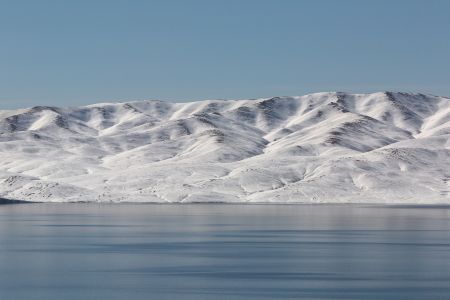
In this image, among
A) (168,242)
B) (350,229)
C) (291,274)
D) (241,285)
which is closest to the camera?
(241,285)

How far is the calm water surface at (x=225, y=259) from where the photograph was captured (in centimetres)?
6588

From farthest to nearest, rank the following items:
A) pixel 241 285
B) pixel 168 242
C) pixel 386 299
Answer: pixel 168 242 < pixel 241 285 < pixel 386 299

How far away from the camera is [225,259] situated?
8581 cm

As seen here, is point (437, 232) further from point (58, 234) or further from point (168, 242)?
point (58, 234)

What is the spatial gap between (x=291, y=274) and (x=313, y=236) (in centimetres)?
3654

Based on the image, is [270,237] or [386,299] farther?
[270,237]

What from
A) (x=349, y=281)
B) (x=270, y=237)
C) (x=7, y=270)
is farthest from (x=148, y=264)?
(x=270, y=237)

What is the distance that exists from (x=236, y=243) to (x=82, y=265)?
83.2ft

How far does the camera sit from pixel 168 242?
10250cm

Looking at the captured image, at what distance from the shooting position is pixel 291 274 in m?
74.7

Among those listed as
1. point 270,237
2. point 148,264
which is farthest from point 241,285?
point 270,237

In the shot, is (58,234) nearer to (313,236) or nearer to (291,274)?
(313,236)

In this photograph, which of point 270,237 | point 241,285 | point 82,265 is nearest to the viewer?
point 241,285

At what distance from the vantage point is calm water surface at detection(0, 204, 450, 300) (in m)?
65.9
